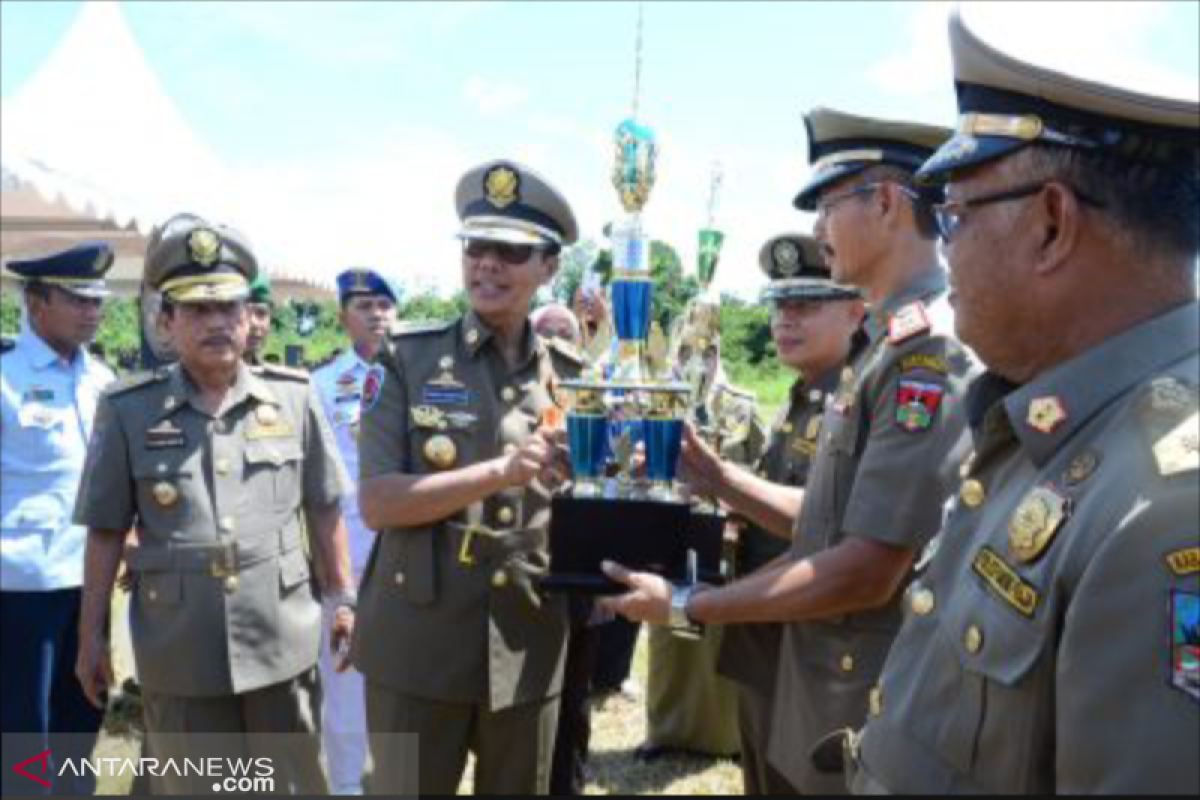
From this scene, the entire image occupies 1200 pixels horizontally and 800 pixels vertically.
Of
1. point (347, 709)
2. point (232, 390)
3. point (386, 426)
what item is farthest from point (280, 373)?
point (347, 709)

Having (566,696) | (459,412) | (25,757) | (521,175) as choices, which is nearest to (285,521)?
(459,412)

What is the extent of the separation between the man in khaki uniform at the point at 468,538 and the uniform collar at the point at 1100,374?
166 centimetres

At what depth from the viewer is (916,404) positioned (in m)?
2.33

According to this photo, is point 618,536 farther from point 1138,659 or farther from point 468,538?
point 1138,659

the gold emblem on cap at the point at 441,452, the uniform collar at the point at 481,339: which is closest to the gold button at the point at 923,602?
the gold emblem on cap at the point at 441,452

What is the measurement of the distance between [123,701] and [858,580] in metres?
5.19

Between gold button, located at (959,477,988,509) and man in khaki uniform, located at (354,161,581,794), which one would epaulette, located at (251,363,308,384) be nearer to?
man in khaki uniform, located at (354,161,581,794)

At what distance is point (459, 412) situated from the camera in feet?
10.5

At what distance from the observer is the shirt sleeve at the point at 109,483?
3.40 metres

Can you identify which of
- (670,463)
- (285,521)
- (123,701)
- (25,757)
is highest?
(670,463)

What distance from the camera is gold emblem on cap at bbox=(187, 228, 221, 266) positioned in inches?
A: 140

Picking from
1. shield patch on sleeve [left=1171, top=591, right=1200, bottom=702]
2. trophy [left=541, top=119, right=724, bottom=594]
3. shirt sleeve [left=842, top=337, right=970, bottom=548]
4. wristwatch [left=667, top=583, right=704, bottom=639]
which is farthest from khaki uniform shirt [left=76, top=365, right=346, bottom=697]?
shield patch on sleeve [left=1171, top=591, right=1200, bottom=702]

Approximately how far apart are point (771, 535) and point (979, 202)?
8.04 feet

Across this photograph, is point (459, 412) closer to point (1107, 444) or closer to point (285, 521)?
point (285, 521)
